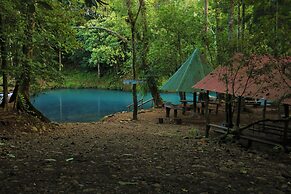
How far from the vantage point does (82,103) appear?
36.9 meters

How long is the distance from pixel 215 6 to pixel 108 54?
29.7ft

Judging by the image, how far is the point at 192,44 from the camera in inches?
916

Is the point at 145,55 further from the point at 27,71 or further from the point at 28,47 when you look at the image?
the point at 27,71

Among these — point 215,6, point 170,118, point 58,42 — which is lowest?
point 170,118

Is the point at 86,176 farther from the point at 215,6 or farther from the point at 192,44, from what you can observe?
the point at 215,6

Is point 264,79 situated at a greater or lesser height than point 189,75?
lesser

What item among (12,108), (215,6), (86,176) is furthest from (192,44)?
(86,176)

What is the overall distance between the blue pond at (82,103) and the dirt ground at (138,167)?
15.9 m

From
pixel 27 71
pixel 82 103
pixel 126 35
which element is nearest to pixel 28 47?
pixel 27 71

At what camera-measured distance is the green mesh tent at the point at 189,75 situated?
17828mm

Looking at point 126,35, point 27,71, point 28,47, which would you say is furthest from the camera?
point 126,35

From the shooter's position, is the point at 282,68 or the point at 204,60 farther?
the point at 204,60

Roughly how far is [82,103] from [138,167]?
3136 centimetres

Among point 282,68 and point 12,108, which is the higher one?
point 282,68
